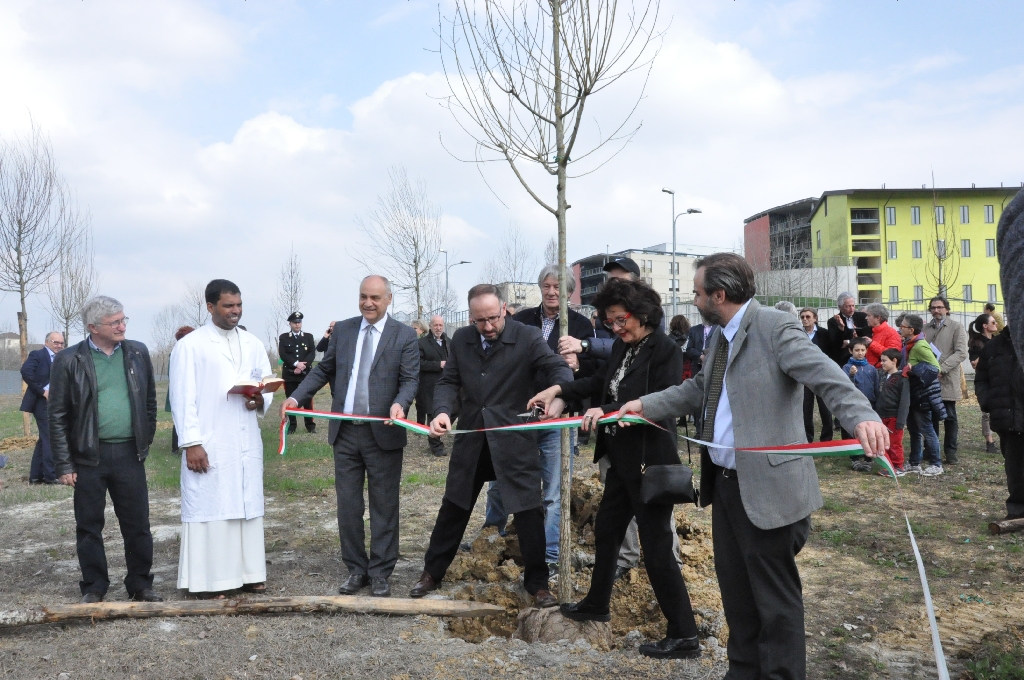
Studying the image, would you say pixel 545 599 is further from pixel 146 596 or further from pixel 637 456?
pixel 146 596

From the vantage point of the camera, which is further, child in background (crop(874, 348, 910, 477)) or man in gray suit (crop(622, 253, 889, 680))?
child in background (crop(874, 348, 910, 477))

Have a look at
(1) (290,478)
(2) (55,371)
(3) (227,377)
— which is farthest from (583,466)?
(2) (55,371)

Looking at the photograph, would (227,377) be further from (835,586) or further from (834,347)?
(834,347)

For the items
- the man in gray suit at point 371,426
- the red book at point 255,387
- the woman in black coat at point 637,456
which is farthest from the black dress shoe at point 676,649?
the red book at point 255,387

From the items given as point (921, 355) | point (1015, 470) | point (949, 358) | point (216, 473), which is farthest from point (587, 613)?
point (949, 358)

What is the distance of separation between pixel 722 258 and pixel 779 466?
3.20ft

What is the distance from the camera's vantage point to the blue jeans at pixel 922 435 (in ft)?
32.4

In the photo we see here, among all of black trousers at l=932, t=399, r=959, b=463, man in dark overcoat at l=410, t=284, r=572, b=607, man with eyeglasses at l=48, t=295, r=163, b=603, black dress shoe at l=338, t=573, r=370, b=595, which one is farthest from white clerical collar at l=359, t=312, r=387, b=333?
black trousers at l=932, t=399, r=959, b=463

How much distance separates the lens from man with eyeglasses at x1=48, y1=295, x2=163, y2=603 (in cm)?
541

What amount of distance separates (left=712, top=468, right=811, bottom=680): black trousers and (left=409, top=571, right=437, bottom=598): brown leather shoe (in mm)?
2380

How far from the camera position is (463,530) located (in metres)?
5.54

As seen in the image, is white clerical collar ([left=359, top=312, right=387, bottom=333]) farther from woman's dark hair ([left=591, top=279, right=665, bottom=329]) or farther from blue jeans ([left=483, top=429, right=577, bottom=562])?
woman's dark hair ([left=591, top=279, right=665, bottom=329])

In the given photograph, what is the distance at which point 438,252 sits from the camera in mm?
24406

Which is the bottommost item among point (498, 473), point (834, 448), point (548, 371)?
point (498, 473)
